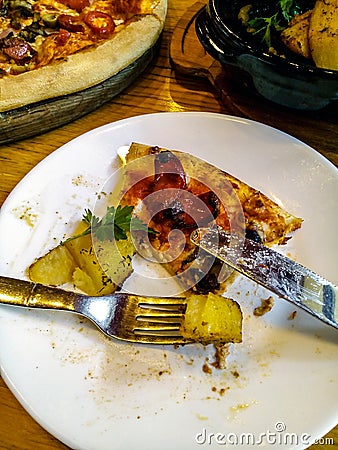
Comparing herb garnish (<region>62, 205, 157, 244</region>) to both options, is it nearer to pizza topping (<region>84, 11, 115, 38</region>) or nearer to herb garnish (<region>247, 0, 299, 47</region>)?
herb garnish (<region>247, 0, 299, 47</region>)

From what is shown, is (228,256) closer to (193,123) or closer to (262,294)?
(262,294)

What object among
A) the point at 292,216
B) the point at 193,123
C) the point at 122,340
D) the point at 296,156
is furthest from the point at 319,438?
the point at 193,123

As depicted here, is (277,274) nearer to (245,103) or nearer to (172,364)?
(172,364)

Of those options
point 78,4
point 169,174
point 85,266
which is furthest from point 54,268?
point 78,4

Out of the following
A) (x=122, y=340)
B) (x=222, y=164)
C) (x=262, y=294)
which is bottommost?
(x=122, y=340)

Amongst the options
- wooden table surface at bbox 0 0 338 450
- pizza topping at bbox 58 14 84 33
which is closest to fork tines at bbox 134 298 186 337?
wooden table surface at bbox 0 0 338 450
